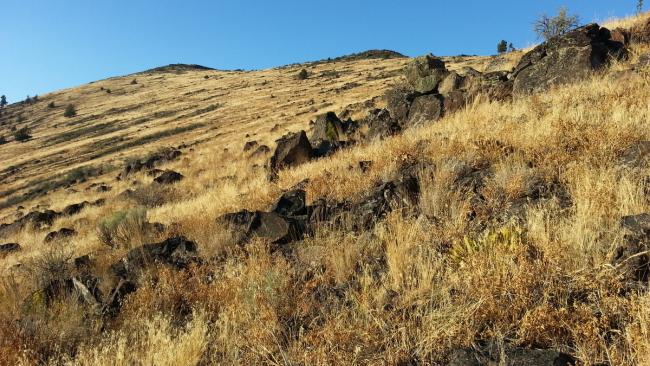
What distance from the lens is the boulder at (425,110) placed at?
12.3 metres

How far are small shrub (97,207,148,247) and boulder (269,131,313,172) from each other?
3.96 metres

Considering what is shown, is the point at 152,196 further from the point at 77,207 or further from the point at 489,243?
the point at 489,243

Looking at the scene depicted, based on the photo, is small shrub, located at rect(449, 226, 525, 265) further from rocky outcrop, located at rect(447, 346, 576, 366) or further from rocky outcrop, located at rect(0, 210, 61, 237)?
rocky outcrop, located at rect(0, 210, 61, 237)

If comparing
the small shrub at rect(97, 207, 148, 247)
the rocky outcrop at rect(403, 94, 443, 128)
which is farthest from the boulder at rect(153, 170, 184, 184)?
the rocky outcrop at rect(403, 94, 443, 128)

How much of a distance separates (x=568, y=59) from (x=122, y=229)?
10823 millimetres

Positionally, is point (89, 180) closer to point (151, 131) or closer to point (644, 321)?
point (151, 131)

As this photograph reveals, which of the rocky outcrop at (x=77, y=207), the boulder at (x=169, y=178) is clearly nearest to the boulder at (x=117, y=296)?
the rocky outcrop at (x=77, y=207)

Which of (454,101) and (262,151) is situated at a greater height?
(454,101)

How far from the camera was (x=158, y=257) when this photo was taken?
6.01m

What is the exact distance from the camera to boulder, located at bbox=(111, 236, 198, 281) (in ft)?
18.6

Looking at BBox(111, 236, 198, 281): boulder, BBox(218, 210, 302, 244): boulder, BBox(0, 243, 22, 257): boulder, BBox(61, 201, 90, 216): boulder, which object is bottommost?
BBox(0, 243, 22, 257): boulder

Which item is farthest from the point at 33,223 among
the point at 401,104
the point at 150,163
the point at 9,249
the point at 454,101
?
the point at 454,101

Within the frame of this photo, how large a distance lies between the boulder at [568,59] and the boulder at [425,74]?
4.50 metres

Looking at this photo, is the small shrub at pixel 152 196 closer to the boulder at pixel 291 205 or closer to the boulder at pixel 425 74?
the boulder at pixel 291 205
